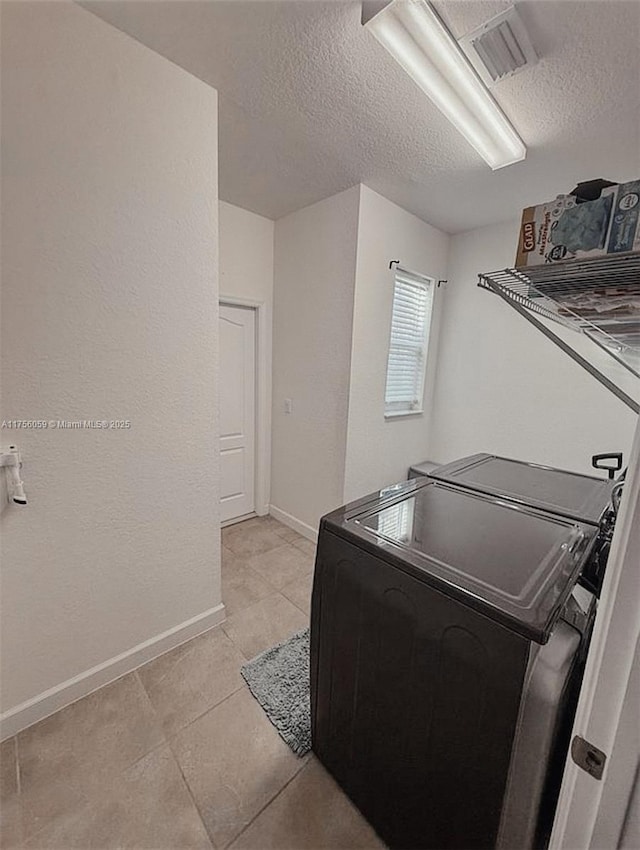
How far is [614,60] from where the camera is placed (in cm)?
135

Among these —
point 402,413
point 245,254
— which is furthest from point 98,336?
point 402,413

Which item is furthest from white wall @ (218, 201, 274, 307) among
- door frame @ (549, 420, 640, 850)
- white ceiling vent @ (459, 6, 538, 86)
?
door frame @ (549, 420, 640, 850)

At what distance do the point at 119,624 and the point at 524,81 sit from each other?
2.97m

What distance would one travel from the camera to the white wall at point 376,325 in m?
2.50

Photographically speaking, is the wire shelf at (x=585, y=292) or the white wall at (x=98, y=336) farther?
the white wall at (x=98, y=336)

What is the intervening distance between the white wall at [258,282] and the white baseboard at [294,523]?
A: 0.42 ft

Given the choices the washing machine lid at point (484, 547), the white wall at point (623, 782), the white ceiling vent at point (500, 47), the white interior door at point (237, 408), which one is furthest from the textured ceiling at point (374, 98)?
the white wall at point (623, 782)

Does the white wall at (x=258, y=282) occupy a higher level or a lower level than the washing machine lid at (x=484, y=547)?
higher

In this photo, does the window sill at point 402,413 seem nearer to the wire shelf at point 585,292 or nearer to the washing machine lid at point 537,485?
the washing machine lid at point 537,485

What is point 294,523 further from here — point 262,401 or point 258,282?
point 258,282

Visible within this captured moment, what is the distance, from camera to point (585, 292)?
0.79m

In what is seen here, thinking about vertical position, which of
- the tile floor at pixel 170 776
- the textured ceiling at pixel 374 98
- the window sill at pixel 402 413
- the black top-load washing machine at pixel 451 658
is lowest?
the tile floor at pixel 170 776

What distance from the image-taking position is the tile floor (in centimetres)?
111

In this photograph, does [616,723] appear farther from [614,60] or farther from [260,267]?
[260,267]
